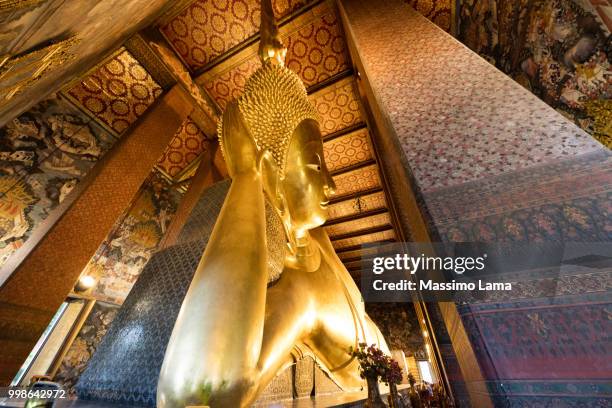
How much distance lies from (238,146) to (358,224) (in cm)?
538

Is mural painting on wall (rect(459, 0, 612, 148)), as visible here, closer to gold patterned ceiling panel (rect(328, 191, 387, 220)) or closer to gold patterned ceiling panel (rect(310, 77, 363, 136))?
gold patterned ceiling panel (rect(310, 77, 363, 136))

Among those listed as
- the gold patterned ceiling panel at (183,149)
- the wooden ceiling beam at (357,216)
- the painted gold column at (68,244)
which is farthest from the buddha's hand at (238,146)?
the wooden ceiling beam at (357,216)

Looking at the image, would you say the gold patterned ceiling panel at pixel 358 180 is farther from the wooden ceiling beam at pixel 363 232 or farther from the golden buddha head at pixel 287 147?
the golden buddha head at pixel 287 147

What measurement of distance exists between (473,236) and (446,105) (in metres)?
0.65

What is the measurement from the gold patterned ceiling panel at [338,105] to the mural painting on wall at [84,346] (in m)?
4.36

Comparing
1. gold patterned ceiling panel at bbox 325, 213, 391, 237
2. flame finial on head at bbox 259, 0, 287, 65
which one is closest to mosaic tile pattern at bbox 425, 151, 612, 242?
flame finial on head at bbox 259, 0, 287, 65

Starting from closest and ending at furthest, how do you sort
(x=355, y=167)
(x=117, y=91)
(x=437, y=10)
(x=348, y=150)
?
(x=437, y=10) < (x=117, y=91) < (x=348, y=150) < (x=355, y=167)

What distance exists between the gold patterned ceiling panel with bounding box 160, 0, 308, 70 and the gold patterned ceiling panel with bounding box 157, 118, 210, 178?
1.06 m

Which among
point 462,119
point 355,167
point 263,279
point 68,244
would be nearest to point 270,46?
point 462,119

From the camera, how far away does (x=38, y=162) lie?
118 inches

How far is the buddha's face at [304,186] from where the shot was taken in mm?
1094

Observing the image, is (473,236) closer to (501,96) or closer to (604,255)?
(604,255)

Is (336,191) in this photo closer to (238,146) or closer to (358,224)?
(238,146)

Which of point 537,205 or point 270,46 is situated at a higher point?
point 270,46
